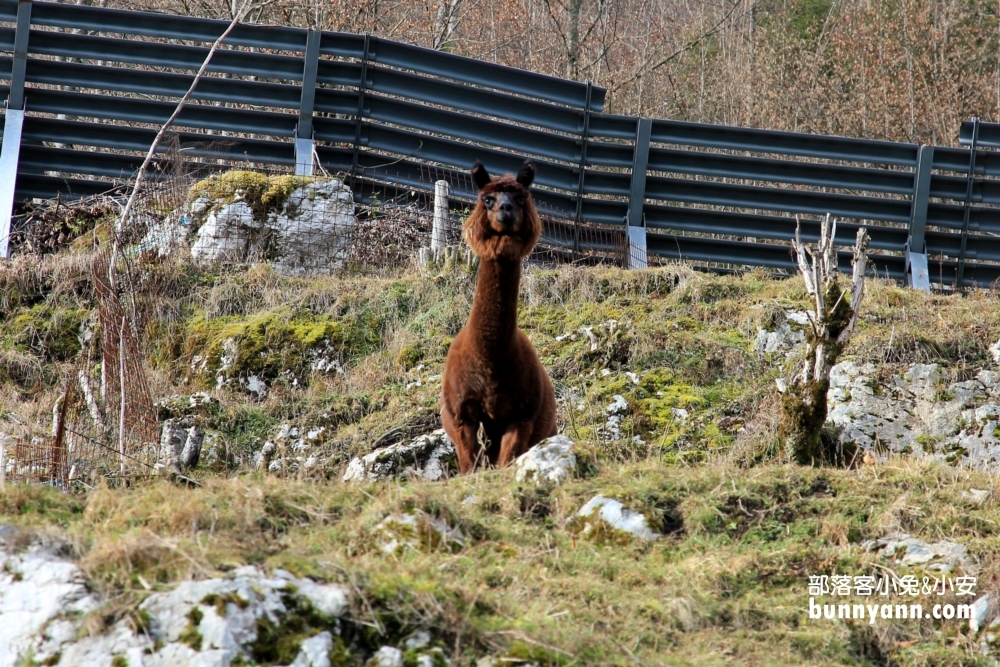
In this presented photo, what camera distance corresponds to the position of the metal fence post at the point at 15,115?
13391 mm

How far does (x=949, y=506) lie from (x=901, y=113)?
58.7ft

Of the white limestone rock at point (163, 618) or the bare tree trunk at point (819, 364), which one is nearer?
the white limestone rock at point (163, 618)

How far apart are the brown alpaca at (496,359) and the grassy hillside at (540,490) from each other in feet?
2.26

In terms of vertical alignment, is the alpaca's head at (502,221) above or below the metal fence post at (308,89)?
below

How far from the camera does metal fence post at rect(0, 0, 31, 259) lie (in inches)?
527

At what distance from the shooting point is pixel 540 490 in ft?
20.9

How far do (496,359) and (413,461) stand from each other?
1587 mm

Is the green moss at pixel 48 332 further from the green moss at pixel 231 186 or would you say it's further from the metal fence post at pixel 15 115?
the metal fence post at pixel 15 115

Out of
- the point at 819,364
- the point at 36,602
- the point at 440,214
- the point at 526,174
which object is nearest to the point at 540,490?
the point at 819,364

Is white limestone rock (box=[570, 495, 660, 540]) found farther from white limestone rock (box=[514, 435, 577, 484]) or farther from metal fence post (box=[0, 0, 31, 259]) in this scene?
metal fence post (box=[0, 0, 31, 259])

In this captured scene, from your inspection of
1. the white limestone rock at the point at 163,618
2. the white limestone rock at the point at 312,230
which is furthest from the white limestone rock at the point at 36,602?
the white limestone rock at the point at 312,230

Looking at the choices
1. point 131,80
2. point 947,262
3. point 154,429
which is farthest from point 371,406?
point 947,262

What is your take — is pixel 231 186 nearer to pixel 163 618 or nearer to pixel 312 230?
pixel 312 230

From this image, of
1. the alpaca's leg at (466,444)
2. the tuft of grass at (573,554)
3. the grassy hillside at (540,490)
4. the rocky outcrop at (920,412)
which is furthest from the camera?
the rocky outcrop at (920,412)
